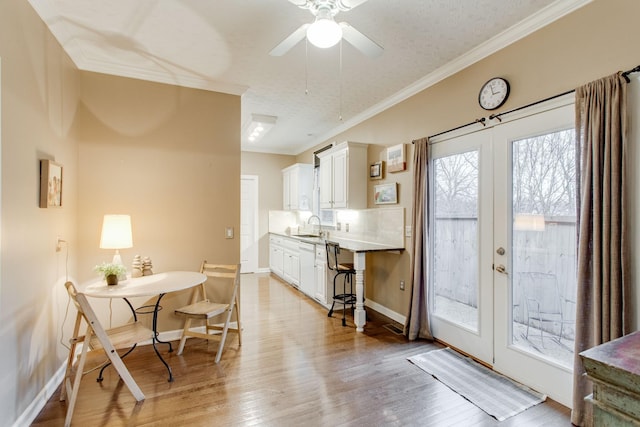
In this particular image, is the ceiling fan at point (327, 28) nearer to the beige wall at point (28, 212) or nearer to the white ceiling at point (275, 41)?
the white ceiling at point (275, 41)

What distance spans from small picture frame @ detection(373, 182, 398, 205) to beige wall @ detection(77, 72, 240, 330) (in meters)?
1.82

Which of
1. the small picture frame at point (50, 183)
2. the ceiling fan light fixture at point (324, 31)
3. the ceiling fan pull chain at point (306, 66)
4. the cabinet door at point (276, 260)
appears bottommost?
the cabinet door at point (276, 260)

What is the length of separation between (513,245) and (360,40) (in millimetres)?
1982

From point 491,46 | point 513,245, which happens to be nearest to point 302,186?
point 491,46

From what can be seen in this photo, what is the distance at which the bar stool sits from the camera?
154 inches

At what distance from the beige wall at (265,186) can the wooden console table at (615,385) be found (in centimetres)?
646

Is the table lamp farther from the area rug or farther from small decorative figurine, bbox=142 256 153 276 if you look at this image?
the area rug

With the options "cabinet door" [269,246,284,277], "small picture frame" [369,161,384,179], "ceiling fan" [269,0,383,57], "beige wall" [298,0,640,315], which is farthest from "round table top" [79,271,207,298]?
"cabinet door" [269,246,284,277]

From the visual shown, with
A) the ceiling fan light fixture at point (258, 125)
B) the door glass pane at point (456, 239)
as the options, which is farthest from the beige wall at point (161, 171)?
the door glass pane at point (456, 239)

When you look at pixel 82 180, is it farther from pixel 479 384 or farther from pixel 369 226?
pixel 479 384

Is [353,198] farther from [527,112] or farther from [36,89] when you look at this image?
[36,89]

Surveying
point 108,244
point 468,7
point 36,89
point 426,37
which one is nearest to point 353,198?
point 426,37

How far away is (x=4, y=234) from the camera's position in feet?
5.71

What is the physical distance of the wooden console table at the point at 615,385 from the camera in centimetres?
73
